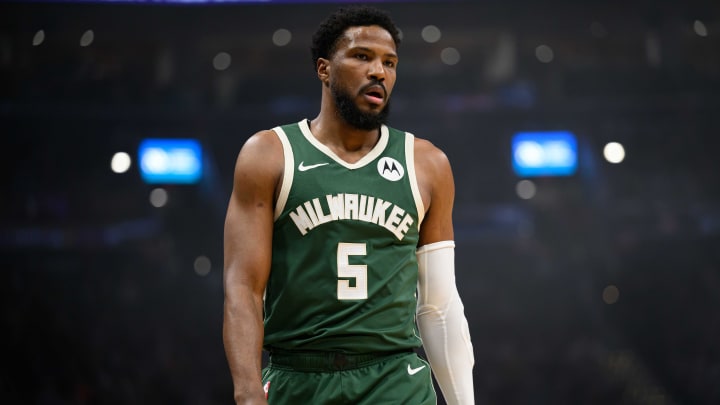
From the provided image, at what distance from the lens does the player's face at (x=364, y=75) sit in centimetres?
239

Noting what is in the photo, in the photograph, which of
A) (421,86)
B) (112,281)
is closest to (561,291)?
(421,86)

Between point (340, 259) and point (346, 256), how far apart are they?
0.02m

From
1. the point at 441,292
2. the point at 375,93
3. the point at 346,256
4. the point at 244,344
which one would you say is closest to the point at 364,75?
the point at 375,93

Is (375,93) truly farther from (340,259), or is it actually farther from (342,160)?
(340,259)

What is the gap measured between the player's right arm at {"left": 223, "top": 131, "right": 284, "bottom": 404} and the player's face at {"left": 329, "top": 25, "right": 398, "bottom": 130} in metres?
0.25

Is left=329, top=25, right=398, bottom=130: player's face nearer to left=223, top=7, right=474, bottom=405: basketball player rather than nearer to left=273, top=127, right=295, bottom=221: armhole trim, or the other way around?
left=223, top=7, right=474, bottom=405: basketball player

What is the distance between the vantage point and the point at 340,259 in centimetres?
225

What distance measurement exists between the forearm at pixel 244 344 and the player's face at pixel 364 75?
620mm

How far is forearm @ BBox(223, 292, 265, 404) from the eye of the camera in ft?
6.77

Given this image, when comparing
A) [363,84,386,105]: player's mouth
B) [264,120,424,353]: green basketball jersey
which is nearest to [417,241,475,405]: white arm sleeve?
[264,120,424,353]: green basketball jersey

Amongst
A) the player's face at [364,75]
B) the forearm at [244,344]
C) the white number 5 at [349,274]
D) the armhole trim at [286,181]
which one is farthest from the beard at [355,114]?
the forearm at [244,344]

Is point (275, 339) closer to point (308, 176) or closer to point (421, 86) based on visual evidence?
point (308, 176)

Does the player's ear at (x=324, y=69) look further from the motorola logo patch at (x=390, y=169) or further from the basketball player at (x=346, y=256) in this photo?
the motorola logo patch at (x=390, y=169)
